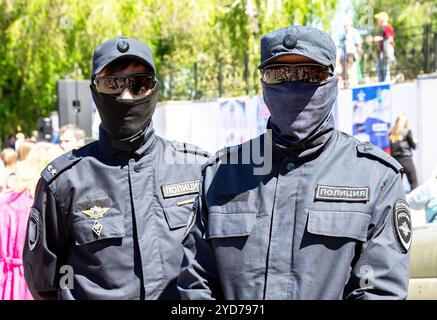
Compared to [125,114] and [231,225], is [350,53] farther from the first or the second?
[231,225]

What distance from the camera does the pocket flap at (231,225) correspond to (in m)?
3.00

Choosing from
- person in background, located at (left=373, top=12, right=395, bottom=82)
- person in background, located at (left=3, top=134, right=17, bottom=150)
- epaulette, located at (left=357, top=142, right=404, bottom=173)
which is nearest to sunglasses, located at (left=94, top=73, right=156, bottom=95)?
epaulette, located at (left=357, top=142, right=404, bottom=173)

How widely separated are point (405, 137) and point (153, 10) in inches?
271

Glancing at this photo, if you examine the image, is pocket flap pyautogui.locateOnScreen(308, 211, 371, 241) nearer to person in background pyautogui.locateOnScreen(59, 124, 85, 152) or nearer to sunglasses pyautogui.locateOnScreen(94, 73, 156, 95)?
sunglasses pyautogui.locateOnScreen(94, 73, 156, 95)

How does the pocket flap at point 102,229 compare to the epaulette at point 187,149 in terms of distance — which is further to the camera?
the epaulette at point 187,149

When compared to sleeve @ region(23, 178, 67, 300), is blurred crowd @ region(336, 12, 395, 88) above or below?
above

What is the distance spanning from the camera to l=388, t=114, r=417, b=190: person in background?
13.3 meters

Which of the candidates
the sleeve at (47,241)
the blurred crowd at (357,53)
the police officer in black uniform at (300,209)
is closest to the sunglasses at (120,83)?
the sleeve at (47,241)

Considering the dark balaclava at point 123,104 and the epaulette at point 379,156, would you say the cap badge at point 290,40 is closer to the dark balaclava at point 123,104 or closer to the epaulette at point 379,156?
the epaulette at point 379,156

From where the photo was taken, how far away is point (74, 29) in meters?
17.9

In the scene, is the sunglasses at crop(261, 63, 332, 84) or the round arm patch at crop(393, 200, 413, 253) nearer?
the round arm patch at crop(393, 200, 413, 253)

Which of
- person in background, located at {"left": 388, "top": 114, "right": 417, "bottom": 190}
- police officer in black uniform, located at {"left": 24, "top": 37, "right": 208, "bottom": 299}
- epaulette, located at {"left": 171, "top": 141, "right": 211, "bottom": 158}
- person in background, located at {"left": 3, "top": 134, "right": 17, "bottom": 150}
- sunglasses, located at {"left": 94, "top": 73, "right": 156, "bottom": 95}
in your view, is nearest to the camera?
police officer in black uniform, located at {"left": 24, "top": 37, "right": 208, "bottom": 299}

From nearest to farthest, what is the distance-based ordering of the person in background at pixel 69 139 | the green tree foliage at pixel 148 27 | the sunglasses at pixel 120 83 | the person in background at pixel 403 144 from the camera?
the sunglasses at pixel 120 83 < the person in background at pixel 69 139 < the person in background at pixel 403 144 < the green tree foliage at pixel 148 27

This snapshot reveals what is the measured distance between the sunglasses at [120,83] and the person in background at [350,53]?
1073 centimetres
